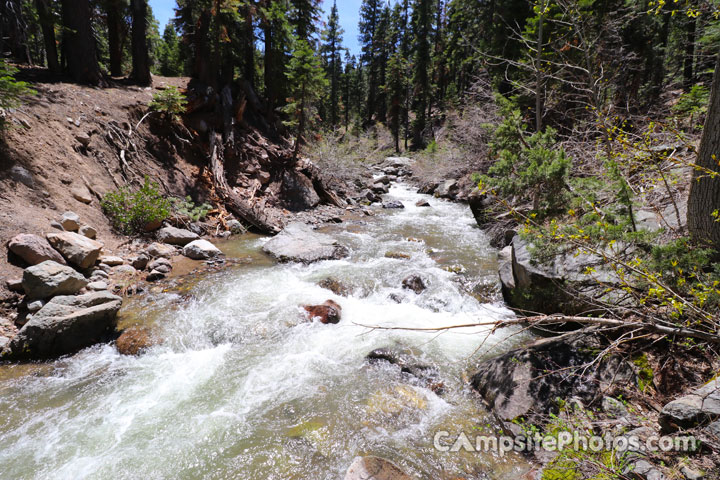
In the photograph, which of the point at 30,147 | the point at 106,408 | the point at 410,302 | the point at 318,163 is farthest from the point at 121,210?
the point at 318,163

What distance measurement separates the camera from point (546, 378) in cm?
386

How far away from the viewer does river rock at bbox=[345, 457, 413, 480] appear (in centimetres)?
310

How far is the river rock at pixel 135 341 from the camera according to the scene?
5035mm

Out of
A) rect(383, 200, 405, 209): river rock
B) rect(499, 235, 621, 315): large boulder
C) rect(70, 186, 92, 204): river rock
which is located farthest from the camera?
rect(383, 200, 405, 209): river rock

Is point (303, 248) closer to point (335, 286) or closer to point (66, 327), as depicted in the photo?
point (335, 286)

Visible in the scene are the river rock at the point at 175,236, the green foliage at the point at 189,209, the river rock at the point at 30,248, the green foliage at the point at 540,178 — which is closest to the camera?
the green foliage at the point at 540,178

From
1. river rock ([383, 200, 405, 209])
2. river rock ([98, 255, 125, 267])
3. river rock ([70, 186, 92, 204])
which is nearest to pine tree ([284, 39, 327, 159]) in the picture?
river rock ([383, 200, 405, 209])

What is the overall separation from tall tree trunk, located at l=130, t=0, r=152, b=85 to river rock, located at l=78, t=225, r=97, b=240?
9.35m

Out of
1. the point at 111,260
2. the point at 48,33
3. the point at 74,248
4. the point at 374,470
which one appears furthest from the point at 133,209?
the point at 48,33

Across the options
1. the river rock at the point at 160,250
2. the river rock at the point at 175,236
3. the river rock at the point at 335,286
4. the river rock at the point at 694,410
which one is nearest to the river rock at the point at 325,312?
the river rock at the point at 335,286

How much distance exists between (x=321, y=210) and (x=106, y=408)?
38.6 feet

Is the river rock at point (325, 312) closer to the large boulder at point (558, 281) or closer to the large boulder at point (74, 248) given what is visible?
the large boulder at point (558, 281)

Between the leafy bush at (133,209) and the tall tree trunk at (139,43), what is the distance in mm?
7301

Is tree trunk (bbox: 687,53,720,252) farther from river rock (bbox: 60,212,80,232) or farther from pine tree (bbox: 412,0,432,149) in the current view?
pine tree (bbox: 412,0,432,149)
